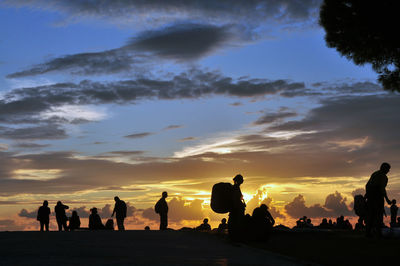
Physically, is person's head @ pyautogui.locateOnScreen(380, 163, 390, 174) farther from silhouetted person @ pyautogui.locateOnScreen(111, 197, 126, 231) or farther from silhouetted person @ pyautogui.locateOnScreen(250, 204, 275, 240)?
silhouetted person @ pyautogui.locateOnScreen(111, 197, 126, 231)

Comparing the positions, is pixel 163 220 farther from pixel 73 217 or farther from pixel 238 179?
pixel 238 179

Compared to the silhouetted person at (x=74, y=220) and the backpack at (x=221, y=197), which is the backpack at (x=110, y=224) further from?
the backpack at (x=221, y=197)

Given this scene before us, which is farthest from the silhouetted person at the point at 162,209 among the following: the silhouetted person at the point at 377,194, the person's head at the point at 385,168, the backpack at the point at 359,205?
the person's head at the point at 385,168

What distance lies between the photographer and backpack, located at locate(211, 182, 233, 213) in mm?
15359

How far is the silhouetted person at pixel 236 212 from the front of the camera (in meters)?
15.5

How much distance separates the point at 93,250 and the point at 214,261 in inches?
127

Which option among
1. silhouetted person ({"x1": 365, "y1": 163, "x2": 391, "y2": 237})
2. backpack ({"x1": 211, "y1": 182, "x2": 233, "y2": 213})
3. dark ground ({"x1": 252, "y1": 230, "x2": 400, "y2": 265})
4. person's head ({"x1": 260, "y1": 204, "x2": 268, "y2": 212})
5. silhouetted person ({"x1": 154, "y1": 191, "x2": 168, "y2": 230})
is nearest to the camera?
dark ground ({"x1": 252, "y1": 230, "x2": 400, "y2": 265})

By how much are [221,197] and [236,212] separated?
2.00 feet

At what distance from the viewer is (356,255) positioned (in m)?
11.6

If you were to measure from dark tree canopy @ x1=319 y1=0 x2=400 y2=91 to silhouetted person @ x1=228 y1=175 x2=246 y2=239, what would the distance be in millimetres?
7487

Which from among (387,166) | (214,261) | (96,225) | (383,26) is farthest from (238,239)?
(96,225)

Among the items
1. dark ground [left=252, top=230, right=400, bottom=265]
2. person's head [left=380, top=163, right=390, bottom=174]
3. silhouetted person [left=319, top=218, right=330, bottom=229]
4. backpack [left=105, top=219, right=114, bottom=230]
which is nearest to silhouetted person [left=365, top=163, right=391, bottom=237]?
person's head [left=380, top=163, right=390, bottom=174]

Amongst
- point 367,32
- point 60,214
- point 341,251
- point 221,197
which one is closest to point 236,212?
point 221,197

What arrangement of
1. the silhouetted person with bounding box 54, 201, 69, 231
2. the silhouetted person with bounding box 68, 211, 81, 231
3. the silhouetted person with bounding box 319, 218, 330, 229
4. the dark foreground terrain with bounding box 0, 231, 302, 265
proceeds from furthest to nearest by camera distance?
the silhouetted person with bounding box 319, 218, 330, 229 → the silhouetted person with bounding box 68, 211, 81, 231 → the silhouetted person with bounding box 54, 201, 69, 231 → the dark foreground terrain with bounding box 0, 231, 302, 265
